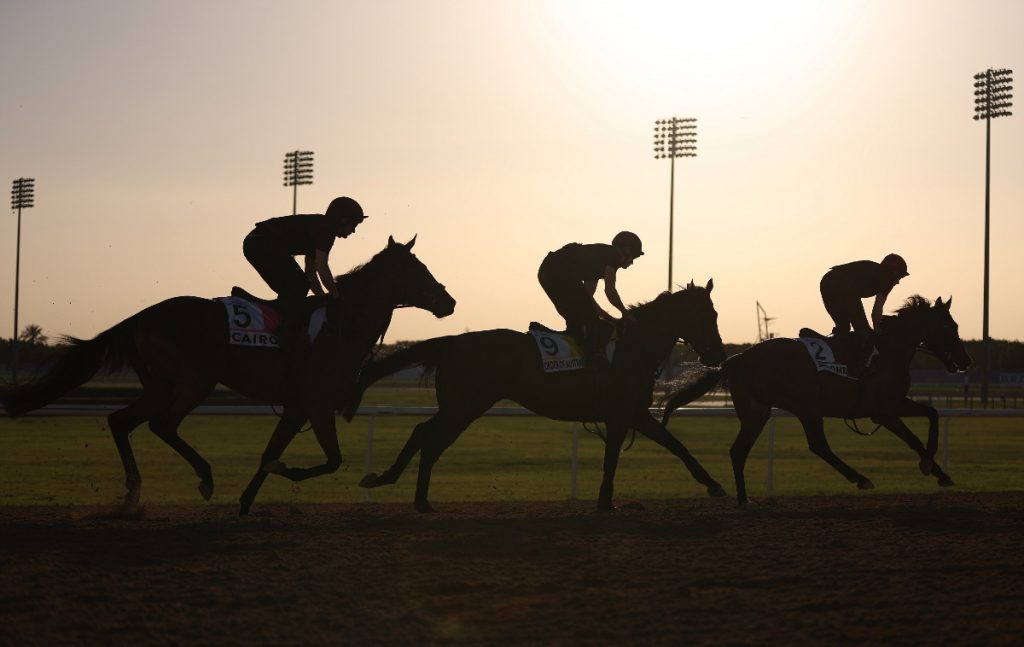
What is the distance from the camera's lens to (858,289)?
11094 millimetres

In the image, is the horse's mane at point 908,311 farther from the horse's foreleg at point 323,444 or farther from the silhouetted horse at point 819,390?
the horse's foreleg at point 323,444

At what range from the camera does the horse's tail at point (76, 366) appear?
8374 millimetres

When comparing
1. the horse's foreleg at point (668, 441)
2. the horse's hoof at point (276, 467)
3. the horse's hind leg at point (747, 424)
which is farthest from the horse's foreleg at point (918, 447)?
the horse's hoof at point (276, 467)

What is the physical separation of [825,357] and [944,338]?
131 centimetres

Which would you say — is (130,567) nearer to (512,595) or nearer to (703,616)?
(512,595)

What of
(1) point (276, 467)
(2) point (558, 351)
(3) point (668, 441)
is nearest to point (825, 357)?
(3) point (668, 441)

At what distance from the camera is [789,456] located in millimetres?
21328

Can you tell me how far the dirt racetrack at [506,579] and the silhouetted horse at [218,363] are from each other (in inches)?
21.2

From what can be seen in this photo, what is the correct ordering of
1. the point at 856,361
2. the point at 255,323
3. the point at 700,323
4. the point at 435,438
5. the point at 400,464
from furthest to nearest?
the point at 856,361, the point at 700,323, the point at 435,438, the point at 400,464, the point at 255,323

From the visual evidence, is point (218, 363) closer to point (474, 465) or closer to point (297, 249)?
point (297, 249)

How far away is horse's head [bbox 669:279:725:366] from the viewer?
945 centimetres

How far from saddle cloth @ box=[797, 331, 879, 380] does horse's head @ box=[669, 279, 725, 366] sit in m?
1.57

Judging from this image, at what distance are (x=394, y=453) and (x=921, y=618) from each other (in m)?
Result: 15.5

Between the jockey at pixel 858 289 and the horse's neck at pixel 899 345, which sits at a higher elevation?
the jockey at pixel 858 289
